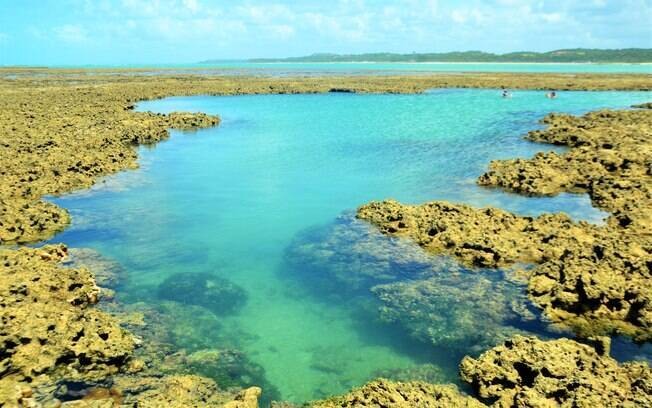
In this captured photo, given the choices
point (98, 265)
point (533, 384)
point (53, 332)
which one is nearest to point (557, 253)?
point (533, 384)

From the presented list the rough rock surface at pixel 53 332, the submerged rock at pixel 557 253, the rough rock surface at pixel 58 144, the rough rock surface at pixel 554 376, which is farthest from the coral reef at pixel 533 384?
the rough rock surface at pixel 58 144

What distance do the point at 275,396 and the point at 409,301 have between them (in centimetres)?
547

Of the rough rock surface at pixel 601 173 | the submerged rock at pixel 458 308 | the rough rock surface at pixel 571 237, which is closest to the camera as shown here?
the submerged rock at pixel 458 308

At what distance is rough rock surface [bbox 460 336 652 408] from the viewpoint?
9.23 meters

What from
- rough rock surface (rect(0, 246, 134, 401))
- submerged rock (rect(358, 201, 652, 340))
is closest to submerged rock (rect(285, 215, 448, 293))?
submerged rock (rect(358, 201, 652, 340))

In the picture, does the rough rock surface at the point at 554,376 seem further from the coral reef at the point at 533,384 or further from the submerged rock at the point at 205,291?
the submerged rock at the point at 205,291

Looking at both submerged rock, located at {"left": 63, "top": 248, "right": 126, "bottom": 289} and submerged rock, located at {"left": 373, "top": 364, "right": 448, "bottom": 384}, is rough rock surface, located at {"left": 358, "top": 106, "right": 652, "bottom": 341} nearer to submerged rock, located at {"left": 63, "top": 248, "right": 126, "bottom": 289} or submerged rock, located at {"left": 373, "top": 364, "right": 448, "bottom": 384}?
submerged rock, located at {"left": 373, "top": 364, "right": 448, "bottom": 384}

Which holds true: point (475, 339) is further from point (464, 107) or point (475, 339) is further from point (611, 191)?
point (464, 107)

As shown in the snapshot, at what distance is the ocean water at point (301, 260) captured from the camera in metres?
12.1

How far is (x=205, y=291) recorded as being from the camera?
1543 centimetres

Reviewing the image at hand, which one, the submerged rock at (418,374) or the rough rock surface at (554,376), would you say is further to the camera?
the submerged rock at (418,374)

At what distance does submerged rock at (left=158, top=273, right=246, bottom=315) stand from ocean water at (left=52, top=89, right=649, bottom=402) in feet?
0.22

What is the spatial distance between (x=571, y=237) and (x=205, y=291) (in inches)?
546

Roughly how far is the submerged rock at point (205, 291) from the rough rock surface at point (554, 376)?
7.58m
